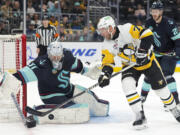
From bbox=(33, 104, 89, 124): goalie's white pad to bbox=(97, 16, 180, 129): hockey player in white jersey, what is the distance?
32 cm

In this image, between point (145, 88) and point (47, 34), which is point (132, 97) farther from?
point (47, 34)

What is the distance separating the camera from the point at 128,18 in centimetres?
834

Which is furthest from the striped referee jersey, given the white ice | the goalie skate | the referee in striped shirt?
the goalie skate

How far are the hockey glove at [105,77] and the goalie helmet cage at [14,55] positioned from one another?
710 mm

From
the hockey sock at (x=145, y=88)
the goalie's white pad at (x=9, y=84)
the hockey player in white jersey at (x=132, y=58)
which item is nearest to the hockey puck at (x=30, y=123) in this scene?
the goalie's white pad at (x=9, y=84)

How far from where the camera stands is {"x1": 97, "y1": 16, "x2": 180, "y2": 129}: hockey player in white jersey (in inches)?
115

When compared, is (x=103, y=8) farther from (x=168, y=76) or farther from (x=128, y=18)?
(x=168, y=76)

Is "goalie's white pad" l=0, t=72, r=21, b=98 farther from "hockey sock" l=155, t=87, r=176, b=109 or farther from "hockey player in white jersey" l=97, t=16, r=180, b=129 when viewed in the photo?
"hockey sock" l=155, t=87, r=176, b=109

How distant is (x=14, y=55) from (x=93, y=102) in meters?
0.83

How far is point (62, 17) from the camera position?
7473 mm

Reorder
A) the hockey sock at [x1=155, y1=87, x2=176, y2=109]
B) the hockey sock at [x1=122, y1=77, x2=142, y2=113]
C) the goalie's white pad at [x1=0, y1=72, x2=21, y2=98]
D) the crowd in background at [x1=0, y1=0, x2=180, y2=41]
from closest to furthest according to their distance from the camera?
the goalie's white pad at [x1=0, y1=72, x2=21, y2=98] < the hockey sock at [x1=122, y1=77, x2=142, y2=113] < the hockey sock at [x1=155, y1=87, x2=176, y2=109] < the crowd in background at [x1=0, y1=0, x2=180, y2=41]

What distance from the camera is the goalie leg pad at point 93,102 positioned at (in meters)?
3.37

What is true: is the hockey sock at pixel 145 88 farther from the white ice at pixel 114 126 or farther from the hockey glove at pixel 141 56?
the hockey glove at pixel 141 56

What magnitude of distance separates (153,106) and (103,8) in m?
4.05
